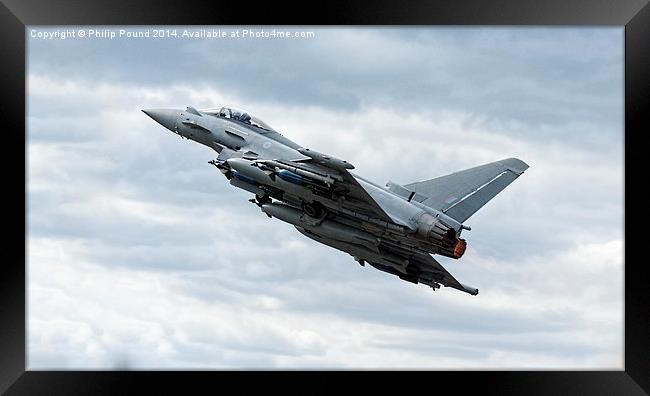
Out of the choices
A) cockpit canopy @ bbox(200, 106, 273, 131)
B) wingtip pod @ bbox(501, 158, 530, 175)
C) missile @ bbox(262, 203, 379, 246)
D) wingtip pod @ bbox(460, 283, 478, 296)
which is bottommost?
wingtip pod @ bbox(460, 283, 478, 296)

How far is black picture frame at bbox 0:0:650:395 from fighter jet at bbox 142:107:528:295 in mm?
2844

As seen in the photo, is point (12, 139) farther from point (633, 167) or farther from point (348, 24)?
point (633, 167)

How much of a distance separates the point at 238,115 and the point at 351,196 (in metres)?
3.74

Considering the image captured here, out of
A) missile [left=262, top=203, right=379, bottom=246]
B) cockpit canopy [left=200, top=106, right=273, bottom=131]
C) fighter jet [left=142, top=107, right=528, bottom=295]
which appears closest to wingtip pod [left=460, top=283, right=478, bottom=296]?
fighter jet [left=142, top=107, right=528, bottom=295]

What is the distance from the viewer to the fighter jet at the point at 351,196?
674 inches

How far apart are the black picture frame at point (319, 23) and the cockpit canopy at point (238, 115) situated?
4169 millimetres

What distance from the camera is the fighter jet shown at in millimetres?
17109

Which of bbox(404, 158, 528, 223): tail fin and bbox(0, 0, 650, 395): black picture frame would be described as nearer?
bbox(0, 0, 650, 395): black picture frame

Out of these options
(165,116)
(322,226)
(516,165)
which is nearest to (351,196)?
(322,226)

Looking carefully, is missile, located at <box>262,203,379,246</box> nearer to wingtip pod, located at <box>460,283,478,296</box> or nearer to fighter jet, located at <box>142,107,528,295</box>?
fighter jet, located at <box>142,107,528,295</box>

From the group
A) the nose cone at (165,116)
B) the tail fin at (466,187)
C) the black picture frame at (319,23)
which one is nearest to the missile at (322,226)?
the tail fin at (466,187)

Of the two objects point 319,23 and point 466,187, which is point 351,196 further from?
point 319,23

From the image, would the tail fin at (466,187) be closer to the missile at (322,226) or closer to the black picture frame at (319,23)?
the missile at (322,226)

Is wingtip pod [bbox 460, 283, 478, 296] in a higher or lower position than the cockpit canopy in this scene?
lower
